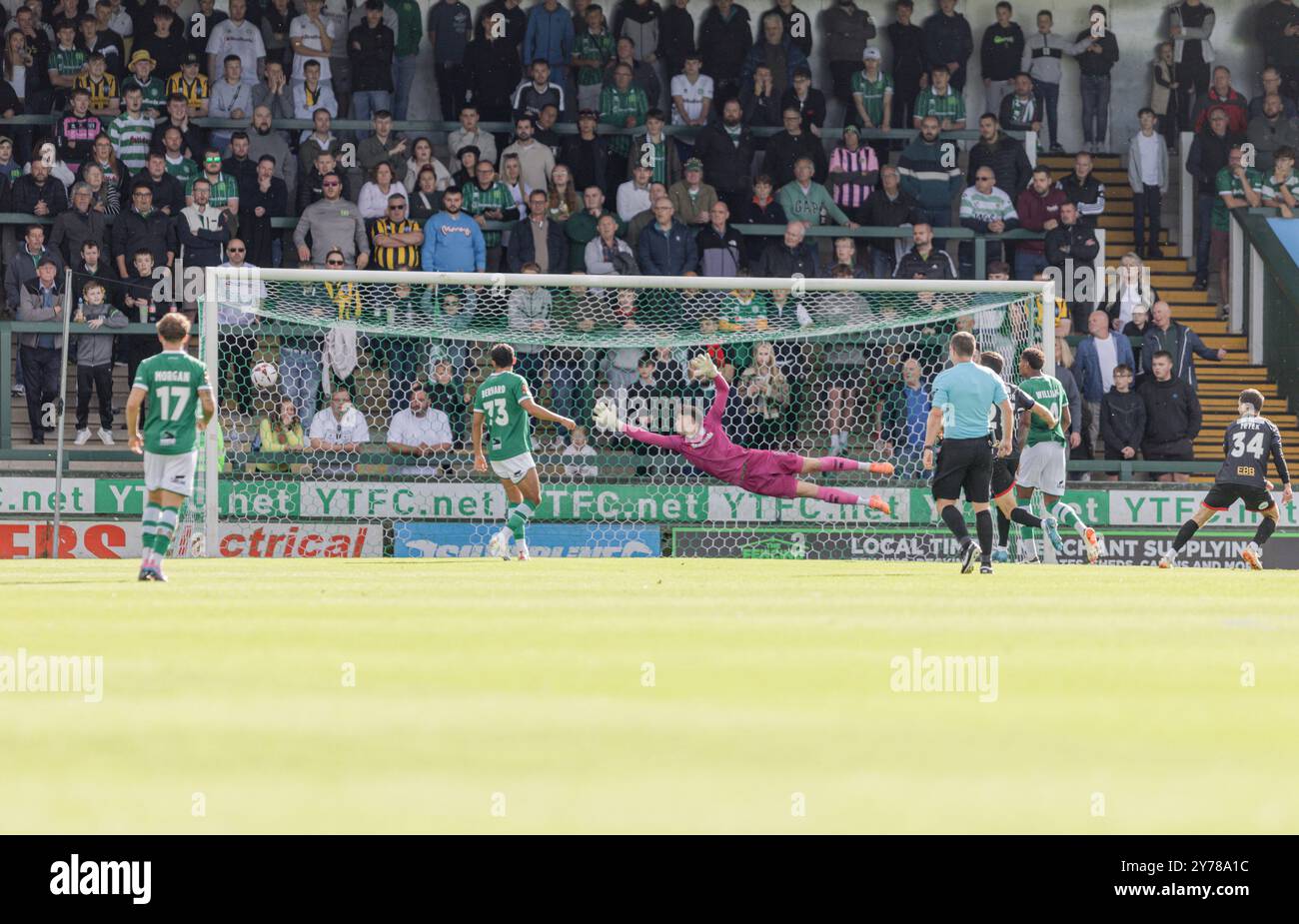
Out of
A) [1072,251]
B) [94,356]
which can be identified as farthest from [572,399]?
[1072,251]

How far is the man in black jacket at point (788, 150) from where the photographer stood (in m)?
24.2

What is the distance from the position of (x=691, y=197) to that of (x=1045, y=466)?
6.55 metres

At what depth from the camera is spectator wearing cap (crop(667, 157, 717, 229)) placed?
76.5 ft

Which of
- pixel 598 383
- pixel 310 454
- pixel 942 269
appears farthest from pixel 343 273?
pixel 942 269

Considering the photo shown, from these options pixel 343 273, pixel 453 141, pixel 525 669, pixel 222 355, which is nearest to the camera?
pixel 525 669

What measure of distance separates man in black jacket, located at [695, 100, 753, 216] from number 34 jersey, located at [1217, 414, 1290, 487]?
7.99 meters

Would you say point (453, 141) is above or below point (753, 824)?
above

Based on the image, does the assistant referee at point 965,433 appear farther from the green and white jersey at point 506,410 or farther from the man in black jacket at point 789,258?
the man in black jacket at point 789,258

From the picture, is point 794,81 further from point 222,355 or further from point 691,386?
point 222,355

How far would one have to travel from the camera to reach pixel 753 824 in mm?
4445

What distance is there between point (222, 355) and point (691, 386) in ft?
18.0

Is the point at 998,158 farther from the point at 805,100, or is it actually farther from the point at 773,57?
the point at 773,57

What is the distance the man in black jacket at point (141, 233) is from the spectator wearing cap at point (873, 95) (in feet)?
32.8

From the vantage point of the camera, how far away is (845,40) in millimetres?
26156
